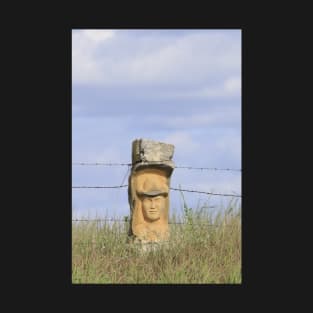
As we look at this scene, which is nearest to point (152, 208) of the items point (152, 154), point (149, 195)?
point (149, 195)

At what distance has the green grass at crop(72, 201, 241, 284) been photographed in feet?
35.4

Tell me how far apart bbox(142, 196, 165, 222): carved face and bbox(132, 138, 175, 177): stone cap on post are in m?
0.47

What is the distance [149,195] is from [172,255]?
37.6 inches

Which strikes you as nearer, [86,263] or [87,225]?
[86,263]

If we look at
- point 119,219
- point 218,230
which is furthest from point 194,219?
point 119,219

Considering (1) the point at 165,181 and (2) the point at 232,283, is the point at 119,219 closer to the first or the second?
(1) the point at 165,181

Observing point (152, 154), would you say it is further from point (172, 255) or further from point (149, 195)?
point (172, 255)

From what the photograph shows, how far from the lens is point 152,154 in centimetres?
1134

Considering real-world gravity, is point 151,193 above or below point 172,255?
above

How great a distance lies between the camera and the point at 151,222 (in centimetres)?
1148

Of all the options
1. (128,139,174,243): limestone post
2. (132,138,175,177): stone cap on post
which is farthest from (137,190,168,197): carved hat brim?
(132,138,175,177): stone cap on post

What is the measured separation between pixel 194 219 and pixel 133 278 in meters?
1.56

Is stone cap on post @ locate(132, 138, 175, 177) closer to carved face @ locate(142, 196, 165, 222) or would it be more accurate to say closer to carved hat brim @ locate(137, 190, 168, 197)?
carved hat brim @ locate(137, 190, 168, 197)

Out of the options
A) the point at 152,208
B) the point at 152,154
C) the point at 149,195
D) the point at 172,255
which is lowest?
the point at 172,255
